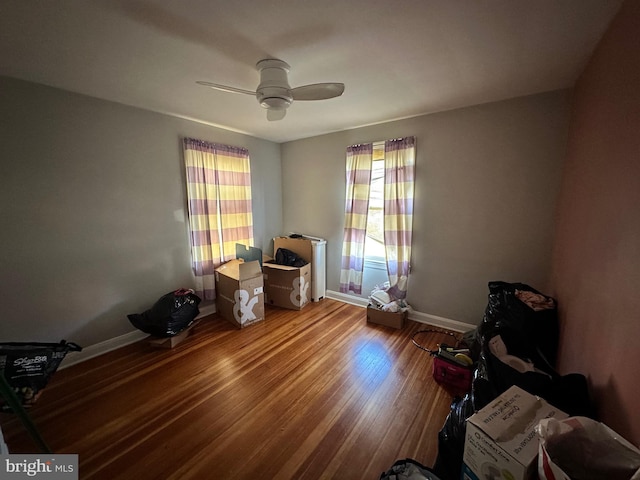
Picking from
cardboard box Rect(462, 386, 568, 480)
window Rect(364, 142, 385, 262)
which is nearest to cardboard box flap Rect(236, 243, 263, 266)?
window Rect(364, 142, 385, 262)

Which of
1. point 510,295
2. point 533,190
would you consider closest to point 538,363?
point 510,295

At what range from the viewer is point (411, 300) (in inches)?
114

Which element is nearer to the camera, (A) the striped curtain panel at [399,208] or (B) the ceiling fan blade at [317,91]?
(B) the ceiling fan blade at [317,91]

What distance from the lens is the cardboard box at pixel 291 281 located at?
3160 millimetres

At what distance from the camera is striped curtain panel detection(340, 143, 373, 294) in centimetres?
298

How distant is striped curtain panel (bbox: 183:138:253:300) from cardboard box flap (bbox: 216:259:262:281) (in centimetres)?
12

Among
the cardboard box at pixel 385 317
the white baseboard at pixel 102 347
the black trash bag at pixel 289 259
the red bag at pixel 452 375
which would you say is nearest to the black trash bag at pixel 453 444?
the red bag at pixel 452 375

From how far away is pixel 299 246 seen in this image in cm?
338

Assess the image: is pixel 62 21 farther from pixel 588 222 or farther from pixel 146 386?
pixel 588 222

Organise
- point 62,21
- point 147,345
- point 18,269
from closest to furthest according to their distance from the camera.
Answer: point 62,21 → point 18,269 → point 147,345

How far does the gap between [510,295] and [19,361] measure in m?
3.43

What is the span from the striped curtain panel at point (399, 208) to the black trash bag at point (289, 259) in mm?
1135

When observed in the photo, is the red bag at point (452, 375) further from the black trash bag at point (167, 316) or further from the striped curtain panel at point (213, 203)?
the striped curtain panel at point (213, 203)

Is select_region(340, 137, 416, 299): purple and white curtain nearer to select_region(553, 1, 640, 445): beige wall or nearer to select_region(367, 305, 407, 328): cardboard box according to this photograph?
select_region(367, 305, 407, 328): cardboard box
